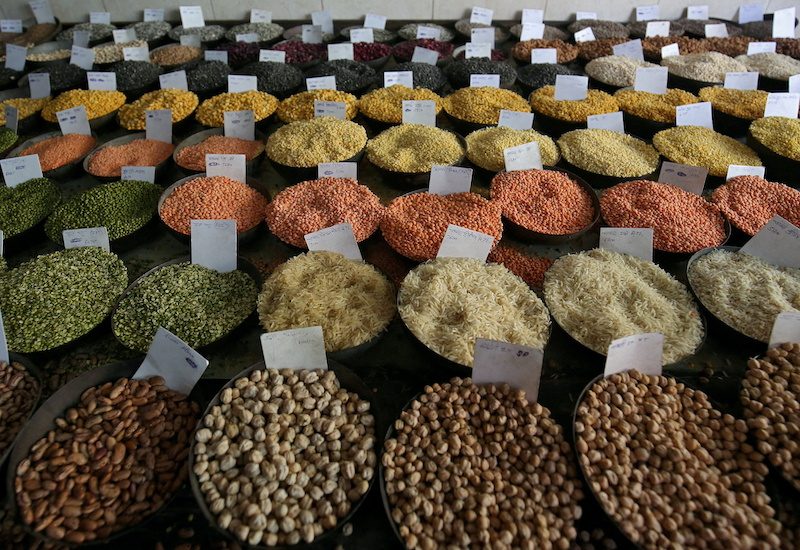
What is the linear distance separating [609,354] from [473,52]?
3.35 m

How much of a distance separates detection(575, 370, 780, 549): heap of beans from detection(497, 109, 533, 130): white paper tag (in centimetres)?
195

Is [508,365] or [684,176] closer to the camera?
[508,365]

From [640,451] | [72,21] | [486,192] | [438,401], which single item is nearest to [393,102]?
[486,192]

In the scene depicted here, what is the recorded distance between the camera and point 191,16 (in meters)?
4.64

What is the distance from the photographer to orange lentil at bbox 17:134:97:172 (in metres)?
2.89

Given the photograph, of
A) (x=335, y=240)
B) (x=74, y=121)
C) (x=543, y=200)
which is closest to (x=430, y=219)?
(x=335, y=240)

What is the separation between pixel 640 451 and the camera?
4.65 ft

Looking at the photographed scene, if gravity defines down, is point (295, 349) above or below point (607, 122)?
below

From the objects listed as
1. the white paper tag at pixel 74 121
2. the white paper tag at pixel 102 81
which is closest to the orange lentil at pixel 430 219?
the white paper tag at pixel 74 121

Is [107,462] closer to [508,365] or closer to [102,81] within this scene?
[508,365]

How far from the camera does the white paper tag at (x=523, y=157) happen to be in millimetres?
2644

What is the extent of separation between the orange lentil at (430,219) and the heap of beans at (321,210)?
0.10 meters

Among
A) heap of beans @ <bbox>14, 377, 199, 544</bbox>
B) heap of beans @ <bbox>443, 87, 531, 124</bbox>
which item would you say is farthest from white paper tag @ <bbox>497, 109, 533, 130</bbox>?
heap of beans @ <bbox>14, 377, 199, 544</bbox>

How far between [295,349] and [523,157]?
5.86ft
